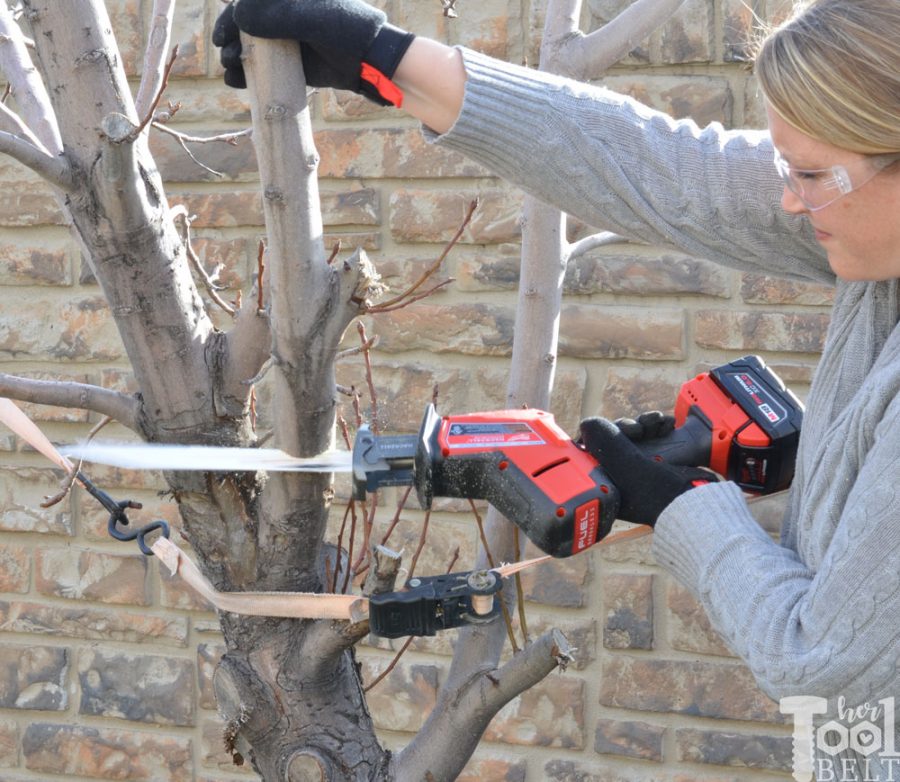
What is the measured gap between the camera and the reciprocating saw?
57.2 inches

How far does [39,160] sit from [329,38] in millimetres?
365

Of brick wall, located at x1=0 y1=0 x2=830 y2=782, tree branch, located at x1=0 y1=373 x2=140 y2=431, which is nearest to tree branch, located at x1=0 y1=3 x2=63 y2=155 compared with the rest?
tree branch, located at x1=0 y1=373 x2=140 y2=431

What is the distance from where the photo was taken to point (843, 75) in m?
1.20

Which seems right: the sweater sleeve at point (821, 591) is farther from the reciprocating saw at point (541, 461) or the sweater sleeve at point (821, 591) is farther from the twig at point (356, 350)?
the twig at point (356, 350)

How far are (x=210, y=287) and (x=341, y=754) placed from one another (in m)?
0.67

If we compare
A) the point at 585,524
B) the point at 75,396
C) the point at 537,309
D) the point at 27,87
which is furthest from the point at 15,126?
the point at 585,524

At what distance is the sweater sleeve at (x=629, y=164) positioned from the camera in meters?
1.51

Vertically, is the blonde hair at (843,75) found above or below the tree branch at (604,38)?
below

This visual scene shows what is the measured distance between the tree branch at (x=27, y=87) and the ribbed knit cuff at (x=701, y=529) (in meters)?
0.95

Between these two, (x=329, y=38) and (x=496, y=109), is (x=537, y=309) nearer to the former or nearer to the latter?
(x=496, y=109)

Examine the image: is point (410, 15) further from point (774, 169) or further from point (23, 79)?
point (774, 169)

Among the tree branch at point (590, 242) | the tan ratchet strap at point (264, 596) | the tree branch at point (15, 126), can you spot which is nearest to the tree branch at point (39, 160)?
the tree branch at point (15, 126)

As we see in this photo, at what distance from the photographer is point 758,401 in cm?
160

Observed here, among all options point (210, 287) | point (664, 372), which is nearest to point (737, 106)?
point (664, 372)
